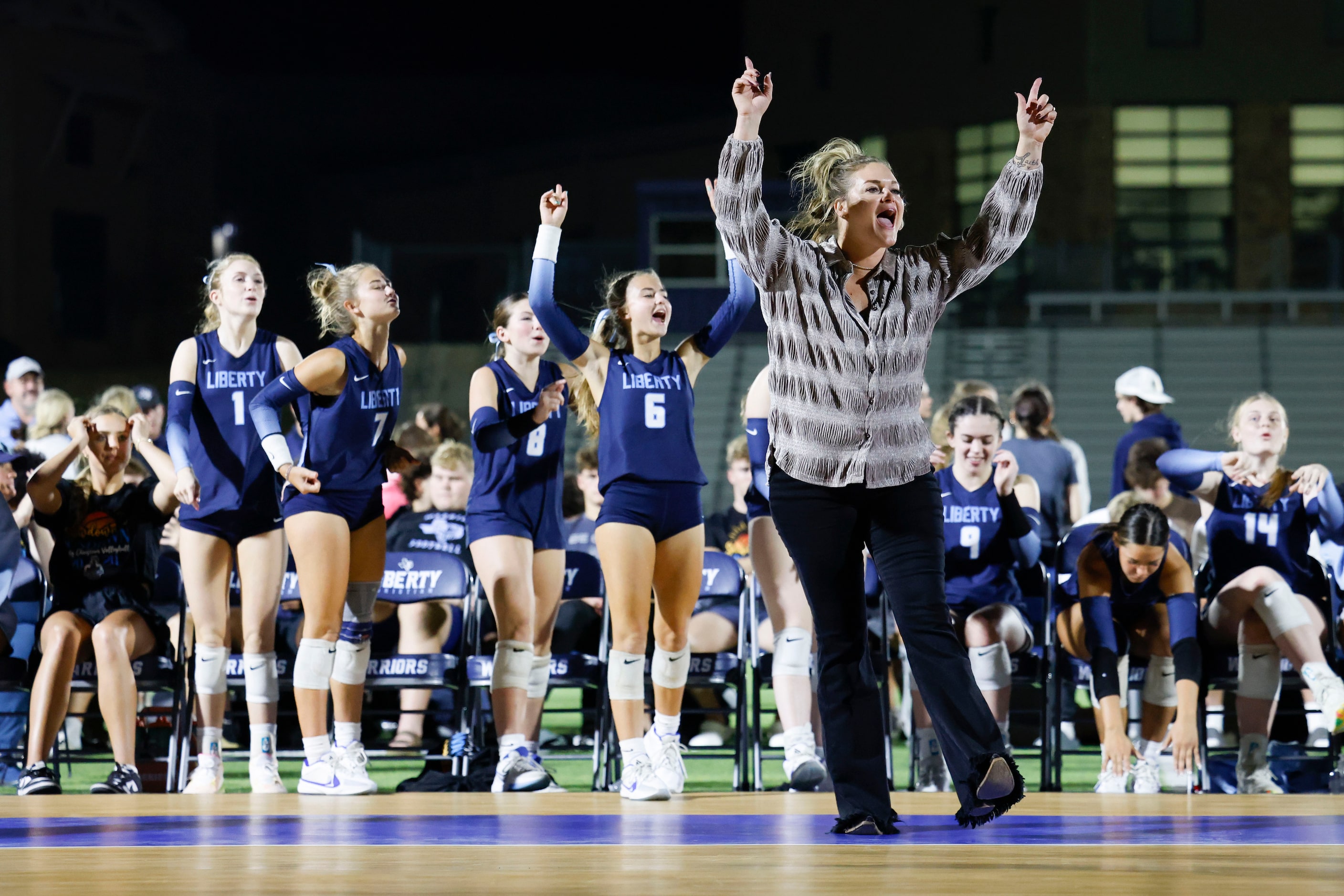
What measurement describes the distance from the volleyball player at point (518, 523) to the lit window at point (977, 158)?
23.8 metres

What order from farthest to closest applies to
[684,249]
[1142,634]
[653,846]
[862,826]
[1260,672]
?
[684,249]
[1142,634]
[1260,672]
[862,826]
[653,846]

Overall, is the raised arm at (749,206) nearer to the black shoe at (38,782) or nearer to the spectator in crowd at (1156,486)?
the black shoe at (38,782)

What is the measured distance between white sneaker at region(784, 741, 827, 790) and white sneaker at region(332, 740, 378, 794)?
5.08 ft

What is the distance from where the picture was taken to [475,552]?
6.02 m

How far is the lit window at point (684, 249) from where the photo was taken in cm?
2453

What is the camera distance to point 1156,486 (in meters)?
7.71

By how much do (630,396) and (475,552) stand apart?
102 cm

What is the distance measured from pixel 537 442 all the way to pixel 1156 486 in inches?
132

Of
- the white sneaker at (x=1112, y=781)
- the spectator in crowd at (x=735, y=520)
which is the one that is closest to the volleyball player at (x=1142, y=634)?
the white sneaker at (x=1112, y=781)

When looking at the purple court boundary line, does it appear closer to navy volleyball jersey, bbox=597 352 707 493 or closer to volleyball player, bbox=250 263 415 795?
volleyball player, bbox=250 263 415 795

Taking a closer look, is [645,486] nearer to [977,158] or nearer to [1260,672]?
[1260,672]

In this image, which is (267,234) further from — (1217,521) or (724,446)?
(1217,521)

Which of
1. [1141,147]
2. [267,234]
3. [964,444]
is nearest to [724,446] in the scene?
[1141,147]

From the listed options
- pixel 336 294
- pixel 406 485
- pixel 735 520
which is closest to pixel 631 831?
pixel 336 294
